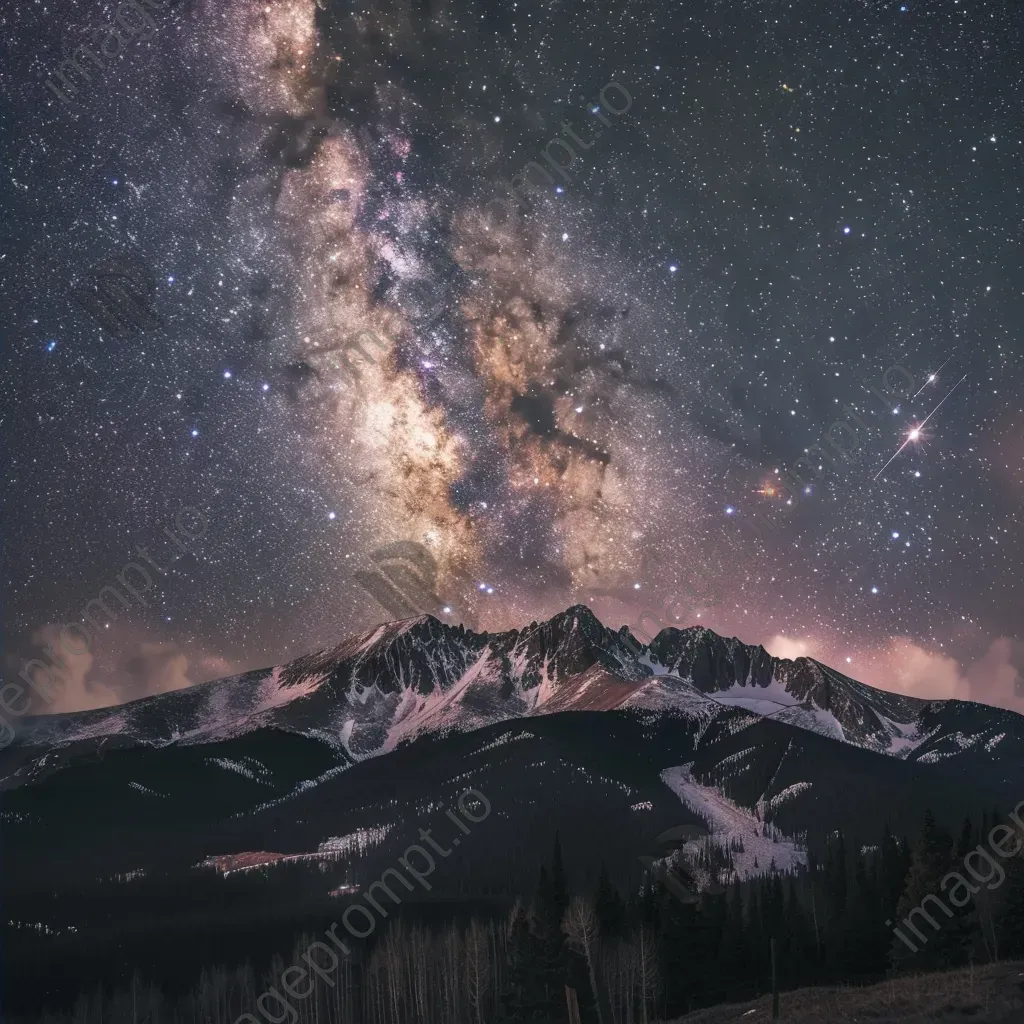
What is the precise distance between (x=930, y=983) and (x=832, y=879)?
101537 millimetres

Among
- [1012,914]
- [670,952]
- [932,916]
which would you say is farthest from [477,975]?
[1012,914]

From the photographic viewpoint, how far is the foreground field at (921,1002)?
3762 cm

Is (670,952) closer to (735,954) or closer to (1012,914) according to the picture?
(735,954)

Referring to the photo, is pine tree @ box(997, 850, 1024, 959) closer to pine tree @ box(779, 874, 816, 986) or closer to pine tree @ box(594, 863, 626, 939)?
pine tree @ box(779, 874, 816, 986)

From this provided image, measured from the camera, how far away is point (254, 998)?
120 meters

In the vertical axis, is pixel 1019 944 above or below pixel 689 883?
below

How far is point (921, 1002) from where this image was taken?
39812 millimetres

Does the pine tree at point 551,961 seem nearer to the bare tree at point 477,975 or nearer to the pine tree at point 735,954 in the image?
the pine tree at point 735,954

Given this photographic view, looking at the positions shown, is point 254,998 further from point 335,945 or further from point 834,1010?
point 834,1010

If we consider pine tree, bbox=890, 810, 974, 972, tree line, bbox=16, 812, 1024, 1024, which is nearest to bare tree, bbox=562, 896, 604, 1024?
tree line, bbox=16, 812, 1024, 1024

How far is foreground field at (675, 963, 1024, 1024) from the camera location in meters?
37.6

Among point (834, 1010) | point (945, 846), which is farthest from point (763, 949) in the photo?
point (834, 1010)

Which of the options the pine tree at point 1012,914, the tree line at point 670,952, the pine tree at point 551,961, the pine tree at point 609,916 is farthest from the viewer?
the pine tree at point 609,916

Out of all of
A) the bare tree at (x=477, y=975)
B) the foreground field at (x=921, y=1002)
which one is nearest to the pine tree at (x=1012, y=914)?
the foreground field at (x=921, y=1002)
